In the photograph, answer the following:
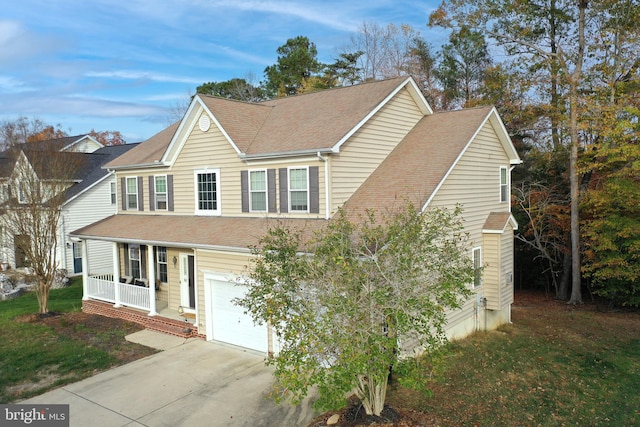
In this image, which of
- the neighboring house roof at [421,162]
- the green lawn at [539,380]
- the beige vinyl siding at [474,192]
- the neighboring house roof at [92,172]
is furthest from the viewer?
the neighboring house roof at [92,172]

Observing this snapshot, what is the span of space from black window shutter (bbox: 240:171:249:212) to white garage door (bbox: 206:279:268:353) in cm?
247

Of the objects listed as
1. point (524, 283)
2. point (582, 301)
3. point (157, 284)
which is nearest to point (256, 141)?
point (157, 284)

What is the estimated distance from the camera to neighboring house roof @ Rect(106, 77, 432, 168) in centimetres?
1323

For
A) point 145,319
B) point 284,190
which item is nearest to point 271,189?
point 284,190

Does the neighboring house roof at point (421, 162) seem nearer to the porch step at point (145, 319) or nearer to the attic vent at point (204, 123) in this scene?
the attic vent at point (204, 123)

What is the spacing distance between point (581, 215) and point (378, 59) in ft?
62.9

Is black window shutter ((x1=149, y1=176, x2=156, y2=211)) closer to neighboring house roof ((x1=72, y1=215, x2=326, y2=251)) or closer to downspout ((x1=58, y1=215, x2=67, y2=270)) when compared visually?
neighboring house roof ((x1=72, y1=215, x2=326, y2=251))

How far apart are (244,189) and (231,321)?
13.2 feet

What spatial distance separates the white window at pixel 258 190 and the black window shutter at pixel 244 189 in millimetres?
111

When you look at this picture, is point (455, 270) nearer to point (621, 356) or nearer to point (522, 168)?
point (621, 356)

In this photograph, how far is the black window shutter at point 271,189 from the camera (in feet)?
45.1

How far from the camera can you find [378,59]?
1380 inches

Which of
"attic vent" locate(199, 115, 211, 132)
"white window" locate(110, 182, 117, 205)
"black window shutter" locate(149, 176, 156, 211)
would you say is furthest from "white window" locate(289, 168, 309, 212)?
"white window" locate(110, 182, 117, 205)

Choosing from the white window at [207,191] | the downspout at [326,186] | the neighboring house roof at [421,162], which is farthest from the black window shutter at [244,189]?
the neighboring house roof at [421,162]
